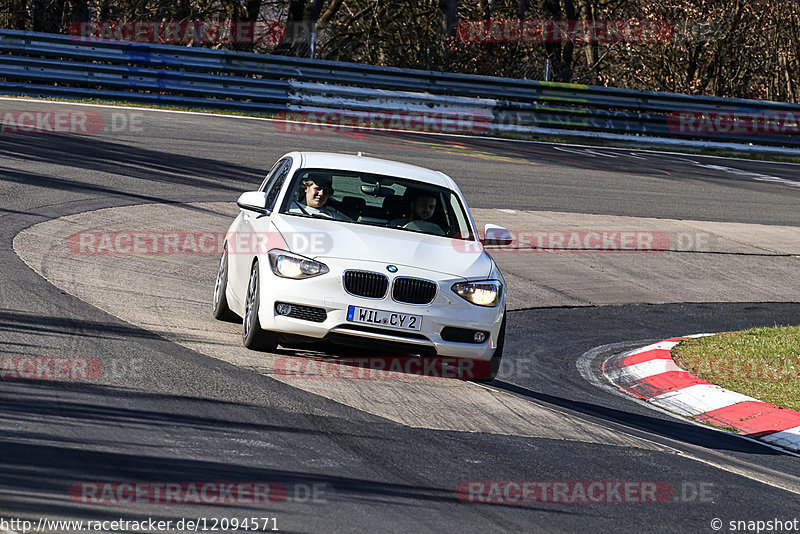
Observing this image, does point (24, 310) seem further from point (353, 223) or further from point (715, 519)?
point (715, 519)

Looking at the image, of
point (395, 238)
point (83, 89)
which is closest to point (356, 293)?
point (395, 238)

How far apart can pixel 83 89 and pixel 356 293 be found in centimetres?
1585

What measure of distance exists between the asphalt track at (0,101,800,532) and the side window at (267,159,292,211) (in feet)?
3.70

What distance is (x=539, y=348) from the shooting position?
35.1ft


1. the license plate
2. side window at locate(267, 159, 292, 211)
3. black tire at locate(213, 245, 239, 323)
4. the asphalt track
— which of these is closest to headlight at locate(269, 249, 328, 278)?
the license plate

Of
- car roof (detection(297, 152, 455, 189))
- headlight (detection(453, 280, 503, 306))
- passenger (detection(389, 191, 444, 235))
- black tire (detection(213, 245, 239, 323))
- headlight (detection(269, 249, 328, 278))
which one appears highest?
car roof (detection(297, 152, 455, 189))

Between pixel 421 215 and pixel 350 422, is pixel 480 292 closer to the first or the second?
pixel 421 215

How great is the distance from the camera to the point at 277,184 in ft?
32.3

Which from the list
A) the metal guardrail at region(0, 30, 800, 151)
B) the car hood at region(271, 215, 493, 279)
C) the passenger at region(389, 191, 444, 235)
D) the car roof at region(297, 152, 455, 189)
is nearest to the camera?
the car hood at region(271, 215, 493, 279)

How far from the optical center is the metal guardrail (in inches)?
884

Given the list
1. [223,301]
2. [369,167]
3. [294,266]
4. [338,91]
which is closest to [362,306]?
[294,266]

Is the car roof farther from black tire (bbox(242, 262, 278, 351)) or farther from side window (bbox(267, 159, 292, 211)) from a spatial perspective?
black tire (bbox(242, 262, 278, 351))

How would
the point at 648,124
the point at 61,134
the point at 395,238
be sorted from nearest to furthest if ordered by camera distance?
the point at 395,238 < the point at 61,134 < the point at 648,124

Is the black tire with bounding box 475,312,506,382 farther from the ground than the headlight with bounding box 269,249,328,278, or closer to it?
closer to it
